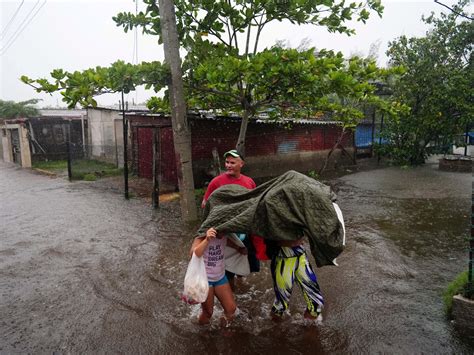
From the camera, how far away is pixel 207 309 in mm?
3564

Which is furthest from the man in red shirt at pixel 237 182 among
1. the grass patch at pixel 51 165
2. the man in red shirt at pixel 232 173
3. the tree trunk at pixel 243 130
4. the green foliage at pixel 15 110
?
the green foliage at pixel 15 110

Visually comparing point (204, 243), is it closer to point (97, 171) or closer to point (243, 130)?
point (243, 130)

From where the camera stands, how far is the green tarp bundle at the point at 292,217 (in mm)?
3100

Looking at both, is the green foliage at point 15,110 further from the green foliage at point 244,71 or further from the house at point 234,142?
the green foliage at point 244,71

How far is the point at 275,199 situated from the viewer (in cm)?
314

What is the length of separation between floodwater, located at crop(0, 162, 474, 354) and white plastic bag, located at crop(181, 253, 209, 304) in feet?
2.01

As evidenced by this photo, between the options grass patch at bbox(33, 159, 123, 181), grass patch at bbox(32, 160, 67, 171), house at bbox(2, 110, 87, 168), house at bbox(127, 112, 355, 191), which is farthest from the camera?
house at bbox(2, 110, 87, 168)

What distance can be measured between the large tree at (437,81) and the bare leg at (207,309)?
13.9 meters

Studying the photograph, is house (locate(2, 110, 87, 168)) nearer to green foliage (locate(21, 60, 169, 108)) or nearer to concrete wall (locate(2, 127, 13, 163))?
concrete wall (locate(2, 127, 13, 163))

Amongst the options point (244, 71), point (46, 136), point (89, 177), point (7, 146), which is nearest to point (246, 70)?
point (244, 71)

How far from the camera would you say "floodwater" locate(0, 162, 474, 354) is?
3.51 metres

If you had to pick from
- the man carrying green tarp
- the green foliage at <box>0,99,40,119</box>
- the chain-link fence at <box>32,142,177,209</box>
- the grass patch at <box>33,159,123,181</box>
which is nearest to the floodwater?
the man carrying green tarp

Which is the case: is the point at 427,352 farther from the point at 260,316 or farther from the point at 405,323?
the point at 260,316

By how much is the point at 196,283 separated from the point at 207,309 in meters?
0.53
